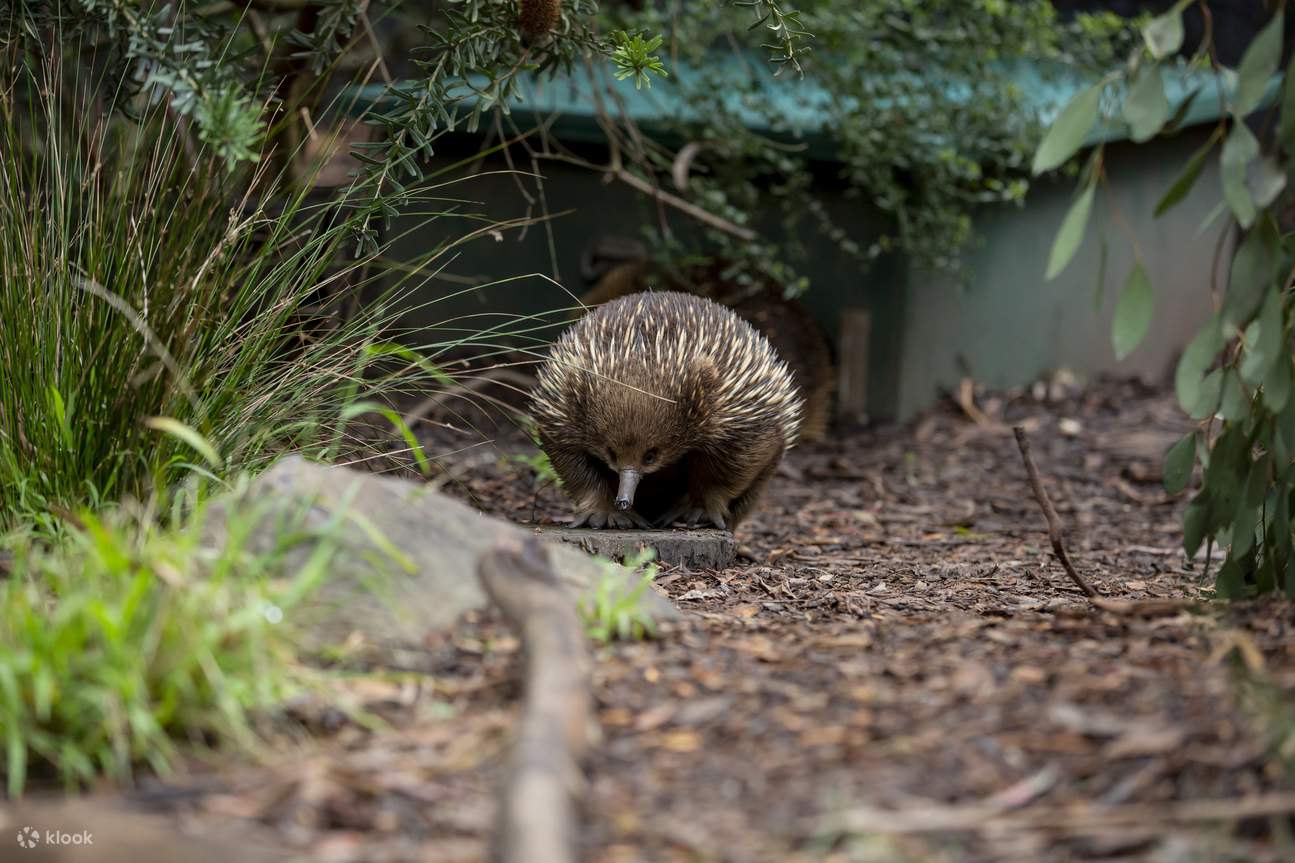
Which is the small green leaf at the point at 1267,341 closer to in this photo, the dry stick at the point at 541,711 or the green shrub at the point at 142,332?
the dry stick at the point at 541,711

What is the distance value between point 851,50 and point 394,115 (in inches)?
112

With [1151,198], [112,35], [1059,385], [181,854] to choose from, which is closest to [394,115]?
[112,35]

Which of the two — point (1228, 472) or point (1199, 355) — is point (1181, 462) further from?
point (1199, 355)

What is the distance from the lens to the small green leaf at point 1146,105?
2414 millimetres

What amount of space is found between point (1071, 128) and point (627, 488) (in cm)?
187

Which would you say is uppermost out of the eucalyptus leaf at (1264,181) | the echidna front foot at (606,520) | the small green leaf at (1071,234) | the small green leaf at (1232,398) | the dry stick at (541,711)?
the eucalyptus leaf at (1264,181)

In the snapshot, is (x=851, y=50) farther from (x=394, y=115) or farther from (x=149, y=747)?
(x=149, y=747)

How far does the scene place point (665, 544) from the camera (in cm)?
403

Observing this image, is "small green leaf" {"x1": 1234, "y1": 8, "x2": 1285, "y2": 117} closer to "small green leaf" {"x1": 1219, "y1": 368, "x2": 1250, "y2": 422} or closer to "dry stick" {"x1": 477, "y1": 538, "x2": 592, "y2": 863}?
"small green leaf" {"x1": 1219, "y1": 368, "x2": 1250, "y2": 422}

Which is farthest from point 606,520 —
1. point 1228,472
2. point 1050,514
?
point 1228,472

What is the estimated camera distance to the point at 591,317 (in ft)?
13.4

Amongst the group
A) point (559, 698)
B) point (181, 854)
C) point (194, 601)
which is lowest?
point (181, 854)

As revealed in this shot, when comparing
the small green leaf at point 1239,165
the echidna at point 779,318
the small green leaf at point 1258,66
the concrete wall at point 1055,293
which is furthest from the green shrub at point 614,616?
the concrete wall at point 1055,293

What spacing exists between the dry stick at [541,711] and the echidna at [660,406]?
1388 mm
